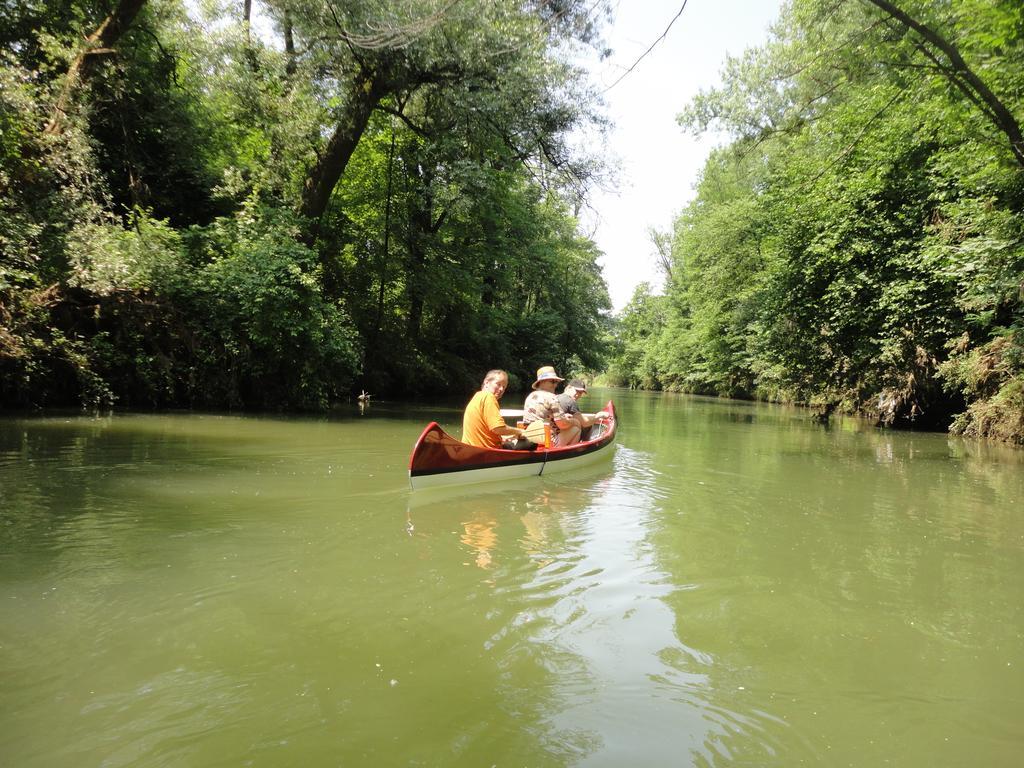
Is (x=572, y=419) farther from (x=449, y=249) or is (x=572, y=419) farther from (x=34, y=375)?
(x=449, y=249)

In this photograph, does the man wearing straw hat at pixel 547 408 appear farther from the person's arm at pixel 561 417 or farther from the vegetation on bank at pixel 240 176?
the vegetation on bank at pixel 240 176

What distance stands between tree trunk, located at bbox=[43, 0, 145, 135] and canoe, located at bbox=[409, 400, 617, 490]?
1062 cm

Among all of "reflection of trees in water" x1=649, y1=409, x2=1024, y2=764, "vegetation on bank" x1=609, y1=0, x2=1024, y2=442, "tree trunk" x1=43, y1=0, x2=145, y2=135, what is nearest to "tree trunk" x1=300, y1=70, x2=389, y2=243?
"tree trunk" x1=43, y1=0, x2=145, y2=135

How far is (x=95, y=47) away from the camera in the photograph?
13.0 metres

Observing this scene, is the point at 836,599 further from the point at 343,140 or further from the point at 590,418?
the point at 343,140

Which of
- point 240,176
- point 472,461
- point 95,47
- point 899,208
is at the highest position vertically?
point 95,47

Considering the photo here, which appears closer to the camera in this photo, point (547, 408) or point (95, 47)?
point (547, 408)

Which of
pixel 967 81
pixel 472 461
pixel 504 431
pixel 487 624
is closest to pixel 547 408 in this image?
pixel 504 431

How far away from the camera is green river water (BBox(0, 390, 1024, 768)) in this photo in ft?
8.23

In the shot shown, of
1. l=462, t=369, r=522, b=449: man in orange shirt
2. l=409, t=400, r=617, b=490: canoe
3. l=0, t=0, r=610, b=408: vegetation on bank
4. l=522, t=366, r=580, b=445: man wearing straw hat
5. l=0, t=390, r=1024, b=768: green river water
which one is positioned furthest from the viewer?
l=0, t=0, r=610, b=408: vegetation on bank

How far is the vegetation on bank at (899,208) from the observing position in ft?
32.1

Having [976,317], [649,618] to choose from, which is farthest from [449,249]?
[649,618]

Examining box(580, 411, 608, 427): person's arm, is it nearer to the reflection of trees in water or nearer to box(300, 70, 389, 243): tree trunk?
the reflection of trees in water

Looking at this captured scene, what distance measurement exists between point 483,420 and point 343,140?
1106cm
